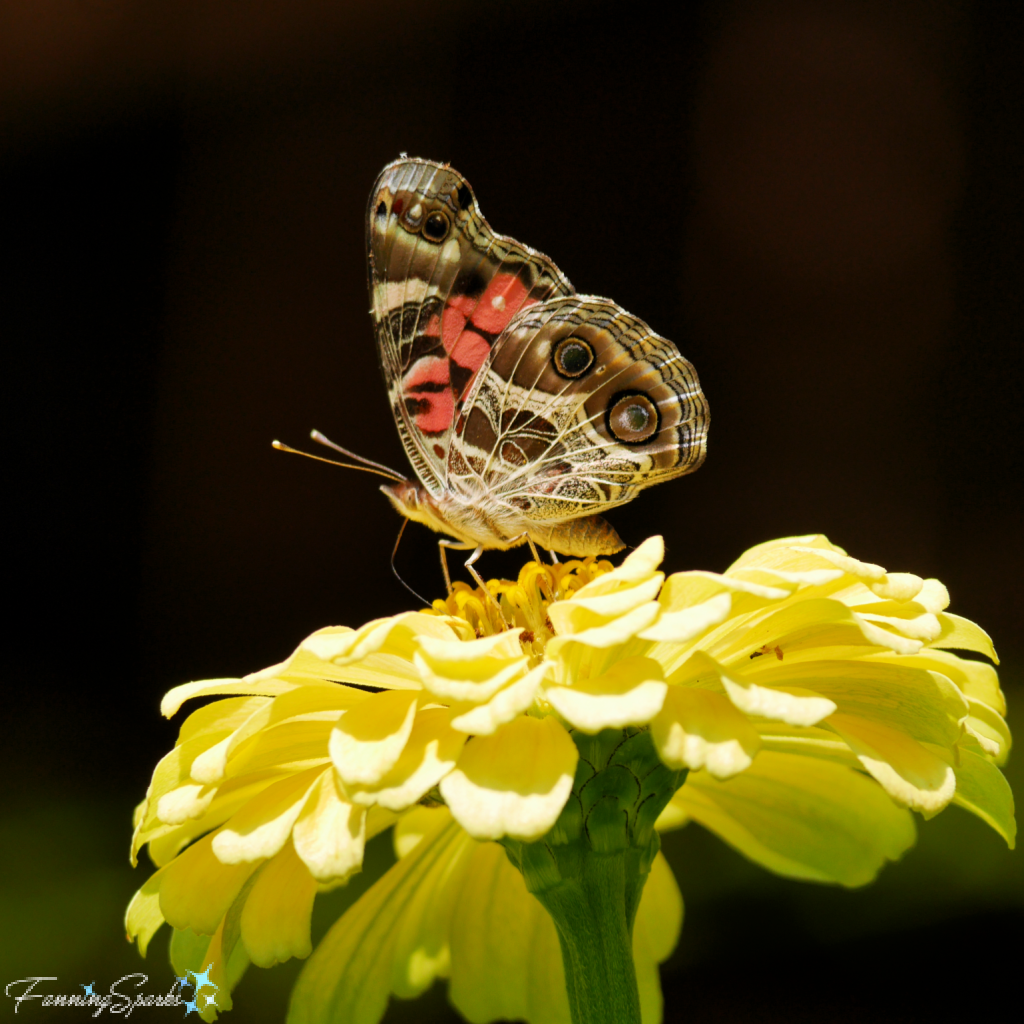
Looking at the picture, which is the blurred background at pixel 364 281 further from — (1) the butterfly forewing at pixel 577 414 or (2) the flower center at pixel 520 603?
(2) the flower center at pixel 520 603

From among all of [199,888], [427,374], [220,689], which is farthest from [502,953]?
[427,374]

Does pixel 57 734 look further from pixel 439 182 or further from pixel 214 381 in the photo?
pixel 439 182

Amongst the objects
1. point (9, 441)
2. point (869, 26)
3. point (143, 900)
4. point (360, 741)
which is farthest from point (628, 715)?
point (869, 26)

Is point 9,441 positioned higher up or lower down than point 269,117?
lower down

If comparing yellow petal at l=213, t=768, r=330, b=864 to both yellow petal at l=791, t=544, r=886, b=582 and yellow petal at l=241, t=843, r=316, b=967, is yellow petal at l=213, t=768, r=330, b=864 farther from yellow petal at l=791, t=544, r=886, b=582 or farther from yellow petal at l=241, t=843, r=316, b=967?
yellow petal at l=791, t=544, r=886, b=582

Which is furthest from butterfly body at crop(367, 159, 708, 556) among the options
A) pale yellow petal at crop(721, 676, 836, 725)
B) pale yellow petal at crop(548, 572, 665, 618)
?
pale yellow petal at crop(721, 676, 836, 725)
